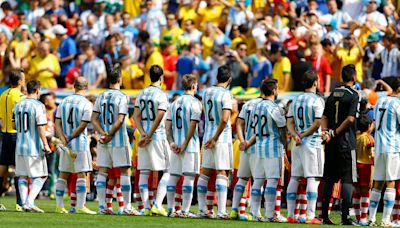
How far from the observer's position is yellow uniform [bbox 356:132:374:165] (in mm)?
23781

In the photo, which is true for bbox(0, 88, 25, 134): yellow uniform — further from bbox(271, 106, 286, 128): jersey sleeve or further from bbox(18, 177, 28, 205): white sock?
bbox(271, 106, 286, 128): jersey sleeve

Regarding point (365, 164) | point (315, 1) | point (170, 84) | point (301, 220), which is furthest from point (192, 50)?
point (301, 220)

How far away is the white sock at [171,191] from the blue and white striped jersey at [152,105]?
749 millimetres

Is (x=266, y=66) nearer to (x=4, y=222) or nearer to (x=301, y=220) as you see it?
(x=301, y=220)

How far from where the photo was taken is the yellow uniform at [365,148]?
78.0 ft

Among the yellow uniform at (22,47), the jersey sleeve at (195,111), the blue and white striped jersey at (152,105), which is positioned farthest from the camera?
the yellow uniform at (22,47)

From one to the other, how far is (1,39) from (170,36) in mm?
4374

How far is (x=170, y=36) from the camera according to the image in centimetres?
3353

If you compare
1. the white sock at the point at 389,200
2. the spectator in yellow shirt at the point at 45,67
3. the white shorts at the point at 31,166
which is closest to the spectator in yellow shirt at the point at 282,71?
the spectator in yellow shirt at the point at 45,67

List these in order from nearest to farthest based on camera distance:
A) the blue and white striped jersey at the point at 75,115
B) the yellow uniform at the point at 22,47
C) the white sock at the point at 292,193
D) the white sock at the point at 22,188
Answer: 1. the white sock at the point at 292,193
2. the blue and white striped jersey at the point at 75,115
3. the white sock at the point at 22,188
4. the yellow uniform at the point at 22,47

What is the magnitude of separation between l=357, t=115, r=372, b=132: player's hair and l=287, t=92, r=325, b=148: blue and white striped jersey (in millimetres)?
2335

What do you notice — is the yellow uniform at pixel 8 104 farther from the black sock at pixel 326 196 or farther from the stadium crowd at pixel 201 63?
the black sock at pixel 326 196

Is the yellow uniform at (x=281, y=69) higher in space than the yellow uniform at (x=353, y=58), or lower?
lower

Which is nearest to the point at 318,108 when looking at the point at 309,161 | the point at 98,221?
the point at 309,161
